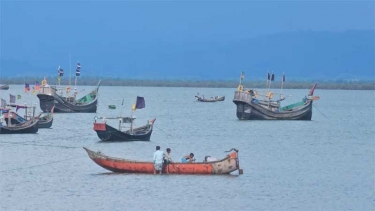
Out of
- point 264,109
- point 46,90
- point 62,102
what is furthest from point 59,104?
point 264,109

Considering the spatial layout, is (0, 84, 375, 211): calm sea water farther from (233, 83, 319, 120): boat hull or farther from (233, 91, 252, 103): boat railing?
(233, 83, 319, 120): boat hull

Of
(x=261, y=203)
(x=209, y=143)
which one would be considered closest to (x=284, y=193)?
(x=261, y=203)

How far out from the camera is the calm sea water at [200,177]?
34438 millimetres

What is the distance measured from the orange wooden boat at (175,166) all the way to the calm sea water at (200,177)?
0.27m

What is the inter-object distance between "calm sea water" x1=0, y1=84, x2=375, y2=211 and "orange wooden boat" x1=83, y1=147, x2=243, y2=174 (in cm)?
27

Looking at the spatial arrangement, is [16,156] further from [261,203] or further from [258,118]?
[258,118]

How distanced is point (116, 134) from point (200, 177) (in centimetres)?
1409

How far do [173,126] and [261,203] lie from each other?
42.4 meters

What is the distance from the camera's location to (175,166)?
3894 cm

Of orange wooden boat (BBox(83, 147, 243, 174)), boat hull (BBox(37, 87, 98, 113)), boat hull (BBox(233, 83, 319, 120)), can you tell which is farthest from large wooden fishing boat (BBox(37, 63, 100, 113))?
orange wooden boat (BBox(83, 147, 243, 174))

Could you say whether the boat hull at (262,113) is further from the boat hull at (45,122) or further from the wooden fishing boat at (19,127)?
the wooden fishing boat at (19,127)

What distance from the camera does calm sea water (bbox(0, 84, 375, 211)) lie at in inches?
1356

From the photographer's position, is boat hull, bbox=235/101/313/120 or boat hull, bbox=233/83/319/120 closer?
boat hull, bbox=233/83/319/120

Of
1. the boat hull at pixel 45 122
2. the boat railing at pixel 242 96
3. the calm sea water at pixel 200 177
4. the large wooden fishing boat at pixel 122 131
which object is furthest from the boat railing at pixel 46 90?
the large wooden fishing boat at pixel 122 131
